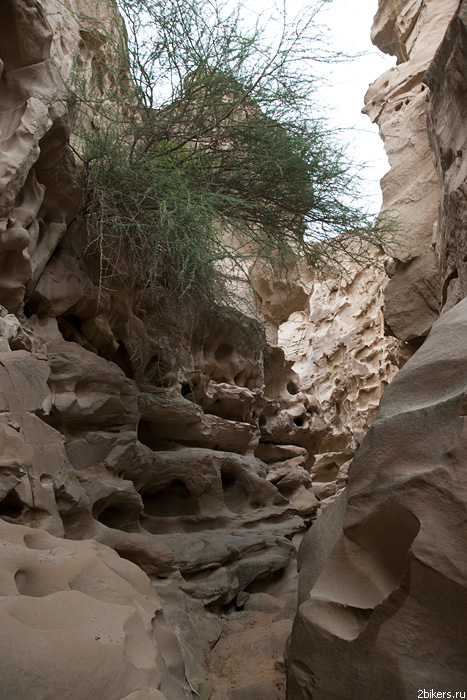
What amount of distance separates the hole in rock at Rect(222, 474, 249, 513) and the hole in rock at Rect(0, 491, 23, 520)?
4.13 m

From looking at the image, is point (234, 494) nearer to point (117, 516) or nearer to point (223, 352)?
point (223, 352)

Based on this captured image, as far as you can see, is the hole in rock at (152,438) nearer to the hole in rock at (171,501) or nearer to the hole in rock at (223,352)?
the hole in rock at (171,501)

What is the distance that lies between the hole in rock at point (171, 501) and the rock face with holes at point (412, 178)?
131 inches

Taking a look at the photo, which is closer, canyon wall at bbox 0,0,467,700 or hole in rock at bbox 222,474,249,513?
canyon wall at bbox 0,0,467,700

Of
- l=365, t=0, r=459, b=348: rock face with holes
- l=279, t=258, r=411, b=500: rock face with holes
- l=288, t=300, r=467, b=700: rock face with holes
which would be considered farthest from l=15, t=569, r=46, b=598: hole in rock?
l=279, t=258, r=411, b=500: rock face with holes

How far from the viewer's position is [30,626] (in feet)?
4.87

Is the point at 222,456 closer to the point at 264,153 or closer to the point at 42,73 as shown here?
the point at 264,153

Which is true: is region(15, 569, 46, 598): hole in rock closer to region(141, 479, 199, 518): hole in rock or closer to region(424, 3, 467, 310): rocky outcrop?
region(424, 3, 467, 310): rocky outcrop

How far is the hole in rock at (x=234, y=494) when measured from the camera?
6.55 m

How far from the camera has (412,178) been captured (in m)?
6.05

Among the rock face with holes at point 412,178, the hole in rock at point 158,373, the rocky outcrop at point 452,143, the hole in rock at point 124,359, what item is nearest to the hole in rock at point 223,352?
the hole in rock at point 158,373

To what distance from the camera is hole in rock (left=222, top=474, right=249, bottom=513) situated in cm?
655

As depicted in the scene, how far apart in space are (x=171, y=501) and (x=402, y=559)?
13.9 feet

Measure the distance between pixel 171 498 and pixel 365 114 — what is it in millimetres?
6539
